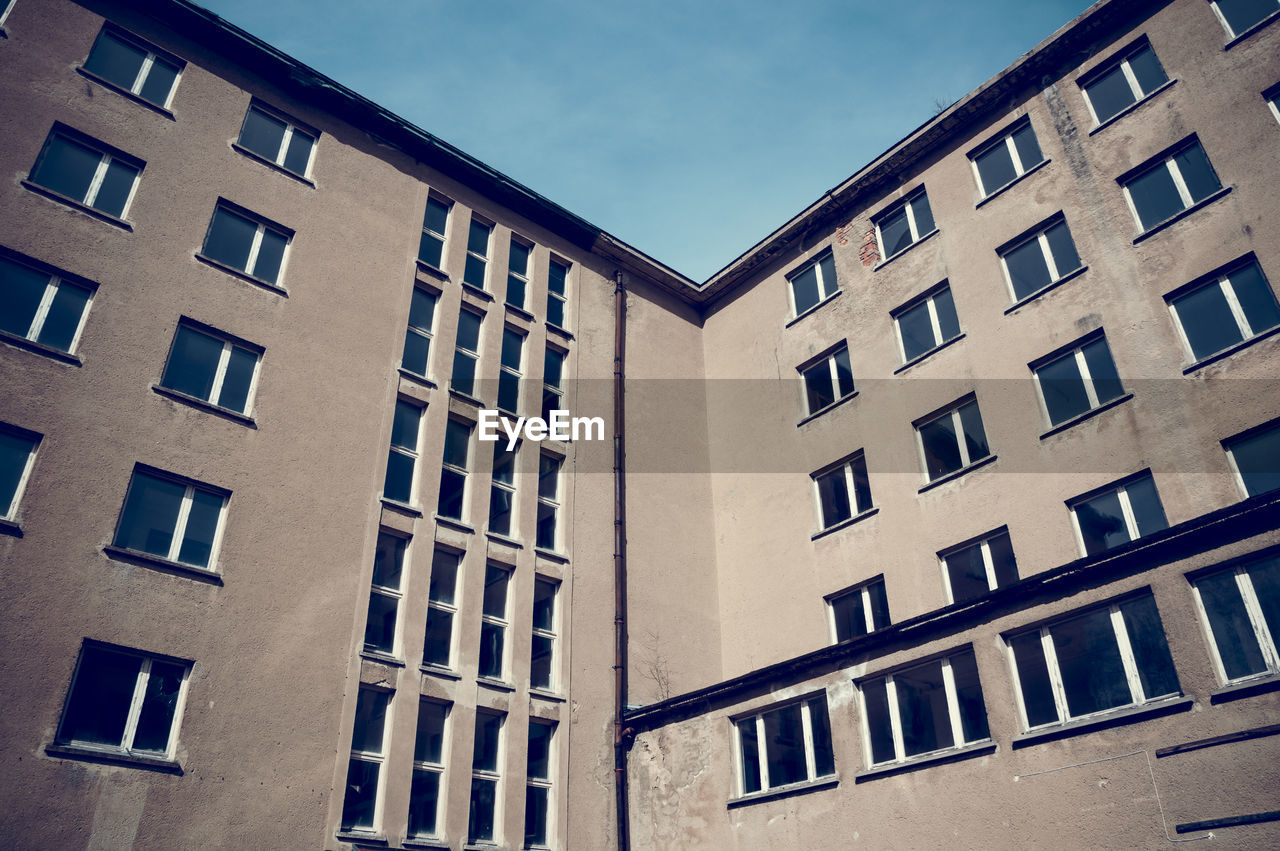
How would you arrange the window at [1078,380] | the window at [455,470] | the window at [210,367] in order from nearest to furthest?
the window at [210,367], the window at [1078,380], the window at [455,470]

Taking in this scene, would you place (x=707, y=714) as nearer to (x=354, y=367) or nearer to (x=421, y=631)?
(x=421, y=631)

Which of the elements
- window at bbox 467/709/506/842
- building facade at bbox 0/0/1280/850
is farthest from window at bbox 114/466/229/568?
window at bbox 467/709/506/842

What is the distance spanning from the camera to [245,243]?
771 inches

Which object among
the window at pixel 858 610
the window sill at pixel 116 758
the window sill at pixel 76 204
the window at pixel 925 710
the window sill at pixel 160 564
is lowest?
the window sill at pixel 116 758

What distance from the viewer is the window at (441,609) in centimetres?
1811

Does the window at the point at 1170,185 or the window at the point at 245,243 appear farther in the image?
the window at the point at 245,243

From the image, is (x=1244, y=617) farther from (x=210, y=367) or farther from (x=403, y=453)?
(x=210, y=367)

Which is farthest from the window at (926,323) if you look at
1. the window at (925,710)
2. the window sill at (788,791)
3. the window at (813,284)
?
the window sill at (788,791)

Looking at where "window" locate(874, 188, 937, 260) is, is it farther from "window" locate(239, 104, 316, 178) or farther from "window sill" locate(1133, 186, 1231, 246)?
"window" locate(239, 104, 316, 178)

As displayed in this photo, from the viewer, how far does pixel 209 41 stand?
21.0 m

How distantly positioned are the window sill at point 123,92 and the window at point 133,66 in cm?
8

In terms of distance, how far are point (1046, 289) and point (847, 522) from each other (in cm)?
645

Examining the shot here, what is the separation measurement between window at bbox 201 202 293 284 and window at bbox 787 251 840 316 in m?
13.3

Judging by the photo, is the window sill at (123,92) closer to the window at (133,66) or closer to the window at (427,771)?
the window at (133,66)
